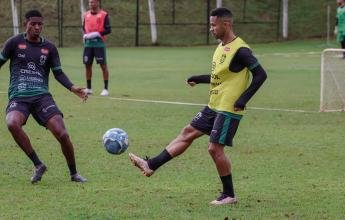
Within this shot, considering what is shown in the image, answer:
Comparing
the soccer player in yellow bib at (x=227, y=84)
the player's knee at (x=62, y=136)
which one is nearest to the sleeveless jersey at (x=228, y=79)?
the soccer player in yellow bib at (x=227, y=84)

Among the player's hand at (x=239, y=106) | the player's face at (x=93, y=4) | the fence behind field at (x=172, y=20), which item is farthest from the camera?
the fence behind field at (x=172, y=20)

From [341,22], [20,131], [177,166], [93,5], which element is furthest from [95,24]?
[341,22]

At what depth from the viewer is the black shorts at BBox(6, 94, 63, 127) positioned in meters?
9.50

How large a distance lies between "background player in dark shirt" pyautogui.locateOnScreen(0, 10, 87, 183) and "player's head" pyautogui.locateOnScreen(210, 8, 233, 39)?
1984 millimetres

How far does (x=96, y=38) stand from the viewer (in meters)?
19.5

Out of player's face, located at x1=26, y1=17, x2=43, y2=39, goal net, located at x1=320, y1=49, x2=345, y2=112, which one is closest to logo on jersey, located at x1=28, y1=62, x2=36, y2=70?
player's face, located at x1=26, y1=17, x2=43, y2=39

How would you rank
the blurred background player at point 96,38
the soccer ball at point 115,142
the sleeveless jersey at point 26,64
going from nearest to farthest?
the soccer ball at point 115,142 → the sleeveless jersey at point 26,64 → the blurred background player at point 96,38

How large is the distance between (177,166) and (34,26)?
2.60m

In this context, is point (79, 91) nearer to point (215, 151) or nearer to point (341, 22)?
point (215, 151)

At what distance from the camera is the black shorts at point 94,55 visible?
19391 millimetres

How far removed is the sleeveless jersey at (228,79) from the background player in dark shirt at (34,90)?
6.21 ft

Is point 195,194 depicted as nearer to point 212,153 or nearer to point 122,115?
point 212,153

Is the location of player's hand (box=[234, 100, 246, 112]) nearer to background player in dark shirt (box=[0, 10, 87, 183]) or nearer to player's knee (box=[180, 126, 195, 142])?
player's knee (box=[180, 126, 195, 142])

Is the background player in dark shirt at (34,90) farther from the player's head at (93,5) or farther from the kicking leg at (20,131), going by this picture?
the player's head at (93,5)
